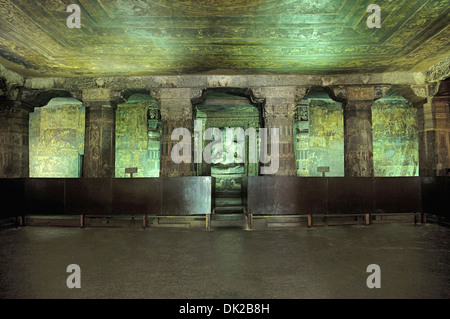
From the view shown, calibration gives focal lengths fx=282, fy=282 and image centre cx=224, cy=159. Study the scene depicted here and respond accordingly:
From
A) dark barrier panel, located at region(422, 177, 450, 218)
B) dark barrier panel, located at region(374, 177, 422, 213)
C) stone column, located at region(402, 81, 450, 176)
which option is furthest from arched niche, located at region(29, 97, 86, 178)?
stone column, located at region(402, 81, 450, 176)

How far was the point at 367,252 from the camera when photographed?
13.9 ft

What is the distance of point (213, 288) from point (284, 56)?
5998mm

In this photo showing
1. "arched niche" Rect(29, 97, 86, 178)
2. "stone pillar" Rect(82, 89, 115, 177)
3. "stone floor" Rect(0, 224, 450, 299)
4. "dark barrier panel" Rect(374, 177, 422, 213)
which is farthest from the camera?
"arched niche" Rect(29, 97, 86, 178)

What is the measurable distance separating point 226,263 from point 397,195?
522cm

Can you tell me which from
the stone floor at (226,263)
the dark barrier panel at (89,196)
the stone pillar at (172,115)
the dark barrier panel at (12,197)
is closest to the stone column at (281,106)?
the stone pillar at (172,115)

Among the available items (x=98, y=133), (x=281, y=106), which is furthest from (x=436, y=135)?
(x=98, y=133)

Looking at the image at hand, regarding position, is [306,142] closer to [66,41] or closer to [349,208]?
[349,208]

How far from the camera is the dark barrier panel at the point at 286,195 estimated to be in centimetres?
648

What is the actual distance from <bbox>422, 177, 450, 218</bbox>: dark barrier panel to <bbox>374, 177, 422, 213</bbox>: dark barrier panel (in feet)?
0.39

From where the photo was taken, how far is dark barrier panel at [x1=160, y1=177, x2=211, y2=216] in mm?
6508

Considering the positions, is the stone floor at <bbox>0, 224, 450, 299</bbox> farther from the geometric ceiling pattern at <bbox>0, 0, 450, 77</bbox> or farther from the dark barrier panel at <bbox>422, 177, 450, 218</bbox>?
the geometric ceiling pattern at <bbox>0, 0, 450, 77</bbox>

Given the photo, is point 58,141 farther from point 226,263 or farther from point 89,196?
point 226,263

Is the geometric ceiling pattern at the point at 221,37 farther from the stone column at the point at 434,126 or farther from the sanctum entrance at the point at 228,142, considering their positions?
the sanctum entrance at the point at 228,142

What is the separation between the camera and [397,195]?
22.4 ft
